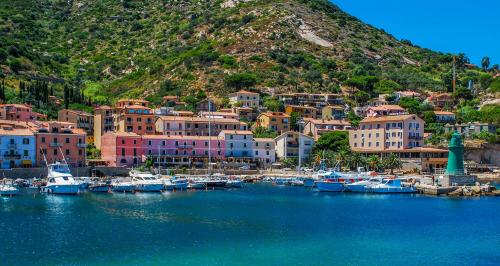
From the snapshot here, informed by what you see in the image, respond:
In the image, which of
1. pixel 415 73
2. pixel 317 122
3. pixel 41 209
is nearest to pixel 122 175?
pixel 41 209

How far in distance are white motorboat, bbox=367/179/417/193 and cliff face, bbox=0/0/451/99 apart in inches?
2534

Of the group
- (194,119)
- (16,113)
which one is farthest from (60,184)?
(194,119)

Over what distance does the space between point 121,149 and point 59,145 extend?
9661mm

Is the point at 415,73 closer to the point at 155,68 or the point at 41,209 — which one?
the point at 155,68

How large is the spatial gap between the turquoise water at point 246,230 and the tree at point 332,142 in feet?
117

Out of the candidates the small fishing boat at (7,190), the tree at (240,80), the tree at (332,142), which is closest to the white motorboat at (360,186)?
the tree at (332,142)

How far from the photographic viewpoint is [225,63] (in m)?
153

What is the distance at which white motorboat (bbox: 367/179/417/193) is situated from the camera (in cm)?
7962

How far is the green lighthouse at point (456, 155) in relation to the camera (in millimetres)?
78000

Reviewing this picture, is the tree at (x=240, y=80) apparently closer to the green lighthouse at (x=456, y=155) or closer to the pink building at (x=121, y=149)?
the pink building at (x=121, y=149)

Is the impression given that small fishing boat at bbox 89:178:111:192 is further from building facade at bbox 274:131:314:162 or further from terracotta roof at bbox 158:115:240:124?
building facade at bbox 274:131:314:162

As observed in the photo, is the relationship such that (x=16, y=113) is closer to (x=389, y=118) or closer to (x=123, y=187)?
(x=123, y=187)

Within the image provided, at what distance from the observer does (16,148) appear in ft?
283

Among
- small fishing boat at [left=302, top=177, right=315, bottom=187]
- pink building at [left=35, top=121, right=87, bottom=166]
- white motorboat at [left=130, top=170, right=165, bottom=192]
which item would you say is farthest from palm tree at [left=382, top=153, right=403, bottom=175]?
pink building at [left=35, top=121, right=87, bottom=166]
